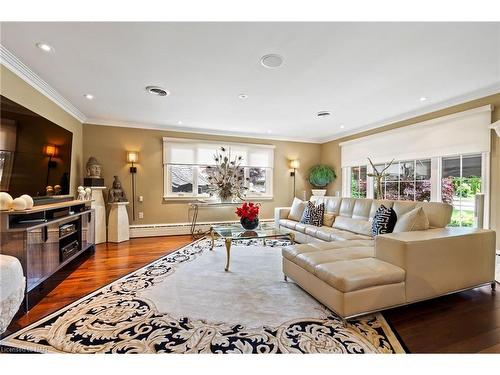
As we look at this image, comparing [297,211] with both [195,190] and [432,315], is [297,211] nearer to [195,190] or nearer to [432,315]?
[195,190]

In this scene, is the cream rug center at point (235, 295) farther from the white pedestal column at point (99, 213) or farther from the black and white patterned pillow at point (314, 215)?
the white pedestal column at point (99, 213)

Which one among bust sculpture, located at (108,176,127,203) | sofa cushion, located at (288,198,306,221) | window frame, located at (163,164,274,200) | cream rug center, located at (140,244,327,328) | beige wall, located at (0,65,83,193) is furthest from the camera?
window frame, located at (163,164,274,200)

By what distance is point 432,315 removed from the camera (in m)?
1.95

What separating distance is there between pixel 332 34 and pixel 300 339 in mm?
2449

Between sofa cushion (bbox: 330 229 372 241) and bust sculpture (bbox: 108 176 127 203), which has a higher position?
bust sculpture (bbox: 108 176 127 203)

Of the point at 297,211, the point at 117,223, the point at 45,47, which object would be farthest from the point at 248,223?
the point at 45,47

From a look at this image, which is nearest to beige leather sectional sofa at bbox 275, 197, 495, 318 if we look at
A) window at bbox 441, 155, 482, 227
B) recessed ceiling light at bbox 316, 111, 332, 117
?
window at bbox 441, 155, 482, 227

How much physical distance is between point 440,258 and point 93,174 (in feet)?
17.3

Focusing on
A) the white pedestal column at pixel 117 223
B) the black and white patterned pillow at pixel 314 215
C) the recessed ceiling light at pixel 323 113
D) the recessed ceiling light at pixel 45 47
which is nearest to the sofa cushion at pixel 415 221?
the black and white patterned pillow at pixel 314 215

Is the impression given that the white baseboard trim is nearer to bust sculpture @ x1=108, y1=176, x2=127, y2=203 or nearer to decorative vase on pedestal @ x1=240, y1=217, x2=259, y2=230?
bust sculpture @ x1=108, y1=176, x2=127, y2=203

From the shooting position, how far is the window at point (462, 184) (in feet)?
11.3

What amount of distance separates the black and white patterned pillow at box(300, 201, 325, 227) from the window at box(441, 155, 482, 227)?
77.0 inches

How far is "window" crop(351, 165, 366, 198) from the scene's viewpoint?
539 cm

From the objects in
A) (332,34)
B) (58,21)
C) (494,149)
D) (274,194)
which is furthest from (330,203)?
(58,21)
